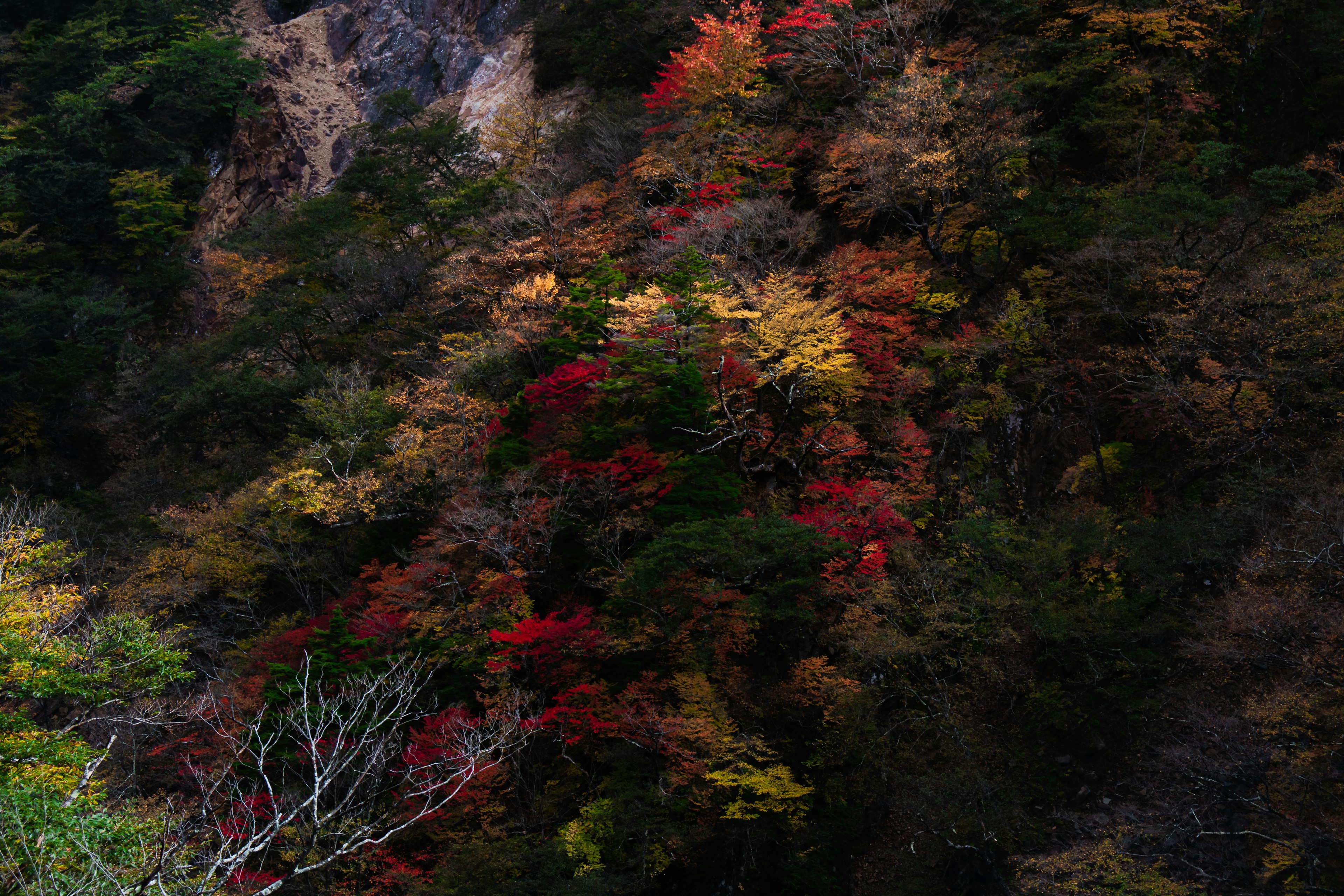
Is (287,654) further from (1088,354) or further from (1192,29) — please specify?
(1192,29)

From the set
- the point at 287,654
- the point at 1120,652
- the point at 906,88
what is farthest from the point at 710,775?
the point at 906,88

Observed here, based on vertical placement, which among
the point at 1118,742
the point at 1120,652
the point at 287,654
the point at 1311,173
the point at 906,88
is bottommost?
the point at 1118,742

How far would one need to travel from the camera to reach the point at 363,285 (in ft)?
100

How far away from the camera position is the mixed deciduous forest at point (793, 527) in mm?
12453

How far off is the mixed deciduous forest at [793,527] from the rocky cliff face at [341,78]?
51.7 feet

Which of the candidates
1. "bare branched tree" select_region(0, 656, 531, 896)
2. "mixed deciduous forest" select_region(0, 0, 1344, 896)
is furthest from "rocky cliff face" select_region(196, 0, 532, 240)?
"bare branched tree" select_region(0, 656, 531, 896)

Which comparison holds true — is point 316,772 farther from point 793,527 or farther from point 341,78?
point 341,78

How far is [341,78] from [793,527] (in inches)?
1872

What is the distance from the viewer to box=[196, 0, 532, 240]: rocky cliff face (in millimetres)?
42438

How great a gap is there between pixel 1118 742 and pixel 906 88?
1647cm

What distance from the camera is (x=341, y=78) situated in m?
49.8

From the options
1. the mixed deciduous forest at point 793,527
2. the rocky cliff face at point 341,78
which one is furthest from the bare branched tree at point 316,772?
the rocky cliff face at point 341,78

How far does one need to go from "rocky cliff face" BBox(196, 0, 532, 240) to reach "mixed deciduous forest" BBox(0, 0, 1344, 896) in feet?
51.7

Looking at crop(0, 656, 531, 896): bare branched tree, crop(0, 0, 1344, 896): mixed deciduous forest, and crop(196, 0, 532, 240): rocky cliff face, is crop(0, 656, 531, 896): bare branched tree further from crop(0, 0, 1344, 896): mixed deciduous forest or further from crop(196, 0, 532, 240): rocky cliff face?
crop(196, 0, 532, 240): rocky cliff face
